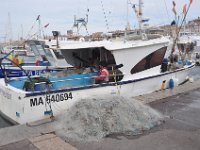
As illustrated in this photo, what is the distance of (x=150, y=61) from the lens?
33.4 ft

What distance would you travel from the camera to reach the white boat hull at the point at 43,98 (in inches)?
291

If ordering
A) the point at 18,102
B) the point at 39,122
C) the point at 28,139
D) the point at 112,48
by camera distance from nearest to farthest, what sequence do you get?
1. the point at 28,139
2. the point at 39,122
3. the point at 18,102
4. the point at 112,48

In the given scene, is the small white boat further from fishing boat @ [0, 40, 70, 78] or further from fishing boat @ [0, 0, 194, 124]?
fishing boat @ [0, 40, 70, 78]

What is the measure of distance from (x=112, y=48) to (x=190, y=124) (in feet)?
11.3

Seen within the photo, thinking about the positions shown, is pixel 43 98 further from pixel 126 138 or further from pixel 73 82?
pixel 126 138

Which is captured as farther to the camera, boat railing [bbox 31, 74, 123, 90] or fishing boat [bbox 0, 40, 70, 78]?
fishing boat [bbox 0, 40, 70, 78]

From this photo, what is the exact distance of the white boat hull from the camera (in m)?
7.39

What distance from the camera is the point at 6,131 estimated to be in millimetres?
6285

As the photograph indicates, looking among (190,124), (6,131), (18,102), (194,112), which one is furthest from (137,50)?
(6,131)

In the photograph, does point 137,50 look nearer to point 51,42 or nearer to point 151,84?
point 151,84

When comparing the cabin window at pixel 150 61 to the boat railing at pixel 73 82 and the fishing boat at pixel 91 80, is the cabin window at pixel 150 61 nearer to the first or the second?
the fishing boat at pixel 91 80

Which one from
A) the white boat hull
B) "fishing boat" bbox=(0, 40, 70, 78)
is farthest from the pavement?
"fishing boat" bbox=(0, 40, 70, 78)

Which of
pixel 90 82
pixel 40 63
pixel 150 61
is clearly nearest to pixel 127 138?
pixel 90 82

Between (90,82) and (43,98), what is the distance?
1.92 metres
